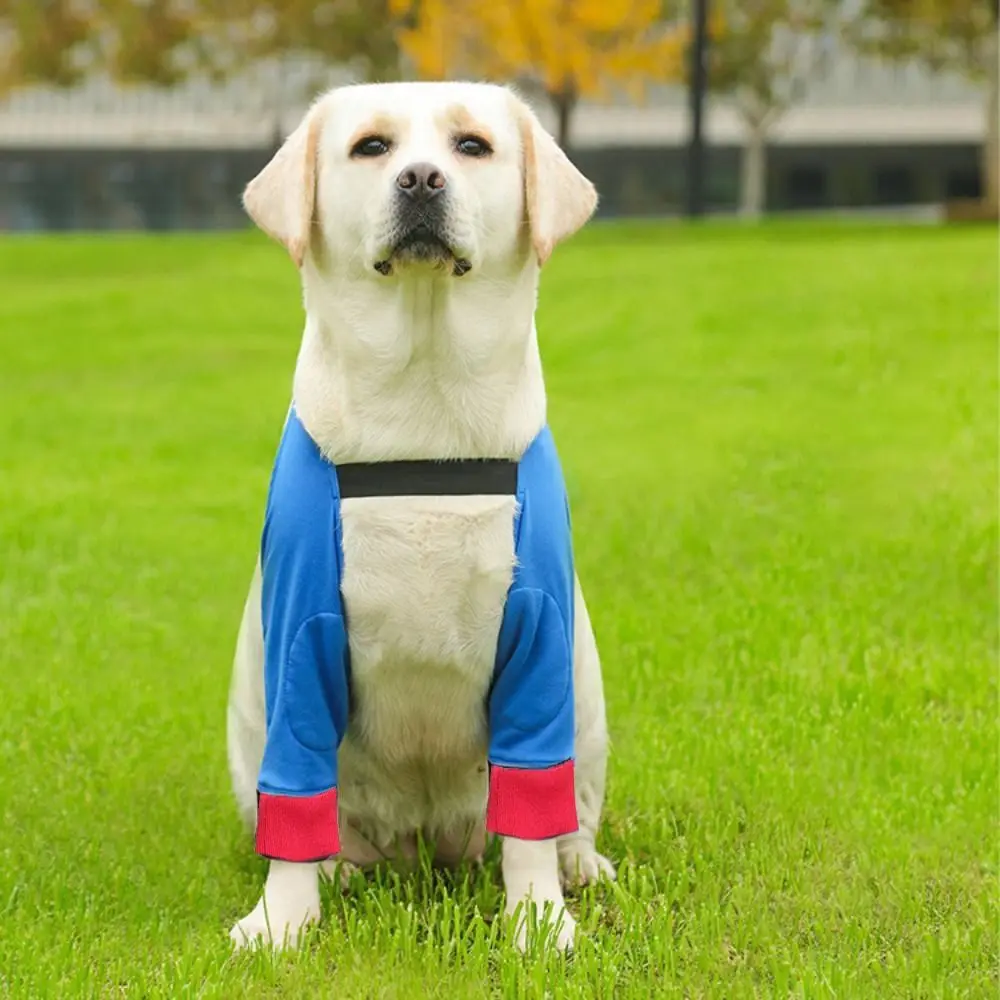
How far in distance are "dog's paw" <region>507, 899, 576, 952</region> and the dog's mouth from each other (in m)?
1.35

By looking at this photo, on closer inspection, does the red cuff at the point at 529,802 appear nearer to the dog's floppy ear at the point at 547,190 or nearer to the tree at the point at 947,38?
the dog's floppy ear at the point at 547,190

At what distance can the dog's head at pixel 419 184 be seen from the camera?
3.25 metres

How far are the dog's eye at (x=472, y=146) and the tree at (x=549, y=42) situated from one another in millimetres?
24338

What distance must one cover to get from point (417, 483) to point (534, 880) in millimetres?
908

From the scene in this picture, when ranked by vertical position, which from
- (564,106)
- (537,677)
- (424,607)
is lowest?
(564,106)

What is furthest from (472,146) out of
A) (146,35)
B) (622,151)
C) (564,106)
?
(622,151)

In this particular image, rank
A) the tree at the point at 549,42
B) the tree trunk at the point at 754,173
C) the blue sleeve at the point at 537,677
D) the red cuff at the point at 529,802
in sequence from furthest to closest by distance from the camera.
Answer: the tree trunk at the point at 754,173 → the tree at the point at 549,42 → the red cuff at the point at 529,802 → the blue sleeve at the point at 537,677

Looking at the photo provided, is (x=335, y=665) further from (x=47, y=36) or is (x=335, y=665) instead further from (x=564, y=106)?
(x=47, y=36)

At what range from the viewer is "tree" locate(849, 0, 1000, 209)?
27.7 metres

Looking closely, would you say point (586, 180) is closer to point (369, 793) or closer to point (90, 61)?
point (369, 793)

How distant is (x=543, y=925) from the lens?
3479mm

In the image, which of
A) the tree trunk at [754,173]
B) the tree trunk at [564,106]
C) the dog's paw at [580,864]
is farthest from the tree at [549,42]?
the dog's paw at [580,864]

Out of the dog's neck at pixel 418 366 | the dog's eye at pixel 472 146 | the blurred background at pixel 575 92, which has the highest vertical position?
the dog's eye at pixel 472 146

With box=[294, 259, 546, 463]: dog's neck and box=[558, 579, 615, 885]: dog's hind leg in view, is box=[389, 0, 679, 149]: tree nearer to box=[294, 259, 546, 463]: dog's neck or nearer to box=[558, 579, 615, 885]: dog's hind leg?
box=[558, 579, 615, 885]: dog's hind leg
